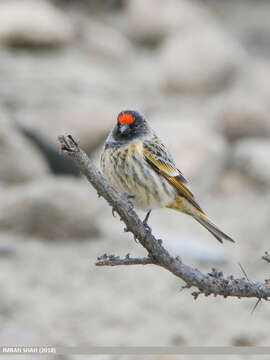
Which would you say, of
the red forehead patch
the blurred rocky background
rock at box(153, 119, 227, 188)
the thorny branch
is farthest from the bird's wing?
rock at box(153, 119, 227, 188)

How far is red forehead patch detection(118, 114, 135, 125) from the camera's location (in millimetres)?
5406

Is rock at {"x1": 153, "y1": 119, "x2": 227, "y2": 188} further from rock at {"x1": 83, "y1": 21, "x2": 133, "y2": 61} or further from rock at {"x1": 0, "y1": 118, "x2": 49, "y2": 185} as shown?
rock at {"x1": 83, "y1": 21, "x2": 133, "y2": 61}

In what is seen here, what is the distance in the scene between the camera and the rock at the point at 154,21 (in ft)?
57.2

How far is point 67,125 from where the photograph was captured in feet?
41.5

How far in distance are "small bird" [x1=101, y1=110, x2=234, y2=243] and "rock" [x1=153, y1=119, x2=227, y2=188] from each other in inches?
244

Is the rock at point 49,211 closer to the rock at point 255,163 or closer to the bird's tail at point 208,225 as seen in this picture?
the rock at point 255,163

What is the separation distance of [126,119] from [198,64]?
1006 cm

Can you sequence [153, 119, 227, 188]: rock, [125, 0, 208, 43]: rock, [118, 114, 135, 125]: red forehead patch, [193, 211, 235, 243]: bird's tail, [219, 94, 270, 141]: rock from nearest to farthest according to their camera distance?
1. [118, 114, 135, 125]: red forehead patch
2. [193, 211, 235, 243]: bird's tail
3. [153, 119, 227, 188]: rock
4. [219, 94, 270, 141]: rock
5. [125, 0, 208, 43]: rock

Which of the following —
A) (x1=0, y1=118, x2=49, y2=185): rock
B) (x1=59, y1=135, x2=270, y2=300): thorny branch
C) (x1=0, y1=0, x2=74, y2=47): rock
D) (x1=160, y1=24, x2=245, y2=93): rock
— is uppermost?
(x1=0, y1=0, x2=74, y2=47): rock

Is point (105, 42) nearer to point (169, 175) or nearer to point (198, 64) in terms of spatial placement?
point (198, 64)

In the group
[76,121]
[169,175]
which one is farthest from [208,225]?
[76,121]

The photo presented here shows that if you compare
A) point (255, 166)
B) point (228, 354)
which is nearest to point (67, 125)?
point (255, 166)

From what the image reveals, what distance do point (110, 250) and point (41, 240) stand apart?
0.85 meters

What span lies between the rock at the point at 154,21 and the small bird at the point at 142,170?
11.9m
